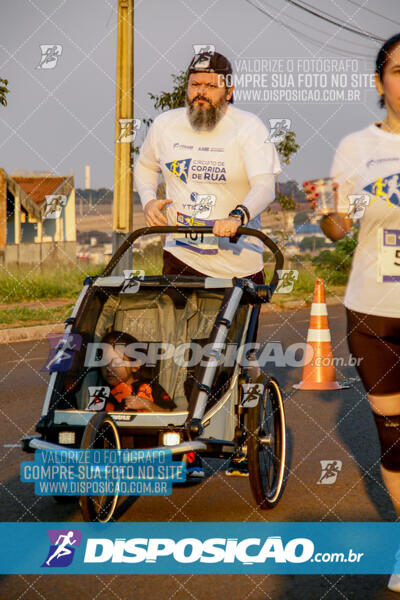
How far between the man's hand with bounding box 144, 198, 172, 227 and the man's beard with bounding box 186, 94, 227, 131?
18.5 inches

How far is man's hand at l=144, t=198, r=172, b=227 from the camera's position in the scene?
5.39m

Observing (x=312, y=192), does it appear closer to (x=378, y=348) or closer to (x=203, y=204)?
(x=378, y=348)

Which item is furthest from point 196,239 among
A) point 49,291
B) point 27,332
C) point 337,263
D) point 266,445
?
point 337,263

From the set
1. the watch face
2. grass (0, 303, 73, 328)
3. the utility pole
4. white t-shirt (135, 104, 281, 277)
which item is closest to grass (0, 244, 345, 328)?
grass (0, 303, 73, 328)

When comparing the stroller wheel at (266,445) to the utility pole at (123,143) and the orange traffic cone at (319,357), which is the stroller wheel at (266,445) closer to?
the orange traffic cone at (319,357)

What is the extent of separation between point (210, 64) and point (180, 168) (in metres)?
0.61

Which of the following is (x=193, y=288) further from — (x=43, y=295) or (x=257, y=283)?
(x=43, y=295)

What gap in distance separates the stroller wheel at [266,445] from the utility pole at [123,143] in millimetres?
9393

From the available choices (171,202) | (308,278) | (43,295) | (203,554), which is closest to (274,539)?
(203,554)

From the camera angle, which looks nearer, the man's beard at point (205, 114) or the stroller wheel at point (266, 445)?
the stroller wheel at point (266, 445)

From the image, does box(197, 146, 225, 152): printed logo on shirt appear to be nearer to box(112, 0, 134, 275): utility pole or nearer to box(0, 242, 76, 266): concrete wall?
box(112, 0, 134, 275): utility pole

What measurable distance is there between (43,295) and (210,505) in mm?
14223

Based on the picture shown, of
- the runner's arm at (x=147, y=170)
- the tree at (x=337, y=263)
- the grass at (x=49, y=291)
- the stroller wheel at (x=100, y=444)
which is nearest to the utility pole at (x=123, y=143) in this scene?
the grass at (x=49, y=291)

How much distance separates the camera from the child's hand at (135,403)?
5055 millimetres
